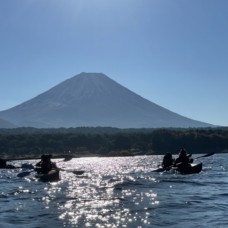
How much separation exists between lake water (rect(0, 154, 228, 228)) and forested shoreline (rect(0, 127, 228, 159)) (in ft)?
346

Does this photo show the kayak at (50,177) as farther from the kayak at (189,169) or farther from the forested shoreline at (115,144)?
the forested shoreline at (115,144)

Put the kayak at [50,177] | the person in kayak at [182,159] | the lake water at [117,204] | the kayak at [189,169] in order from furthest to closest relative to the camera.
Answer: the person in kayak at [182,159] < the kayak at [189,169] < the kayak at [50,177] < the lake water at [117,204]

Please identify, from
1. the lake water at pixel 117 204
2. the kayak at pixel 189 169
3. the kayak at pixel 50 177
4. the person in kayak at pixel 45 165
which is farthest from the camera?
the person in kayak at pixel 45 165

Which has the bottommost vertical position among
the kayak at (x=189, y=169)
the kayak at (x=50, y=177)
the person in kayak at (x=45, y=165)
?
the kayak at (x=50, y=177)

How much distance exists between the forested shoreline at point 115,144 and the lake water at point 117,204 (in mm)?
105571

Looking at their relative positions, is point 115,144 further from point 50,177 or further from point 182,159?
point 50,177

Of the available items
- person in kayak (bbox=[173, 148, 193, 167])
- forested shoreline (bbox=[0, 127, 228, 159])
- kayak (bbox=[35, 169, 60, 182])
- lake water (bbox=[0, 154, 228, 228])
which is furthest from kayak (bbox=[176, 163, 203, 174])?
forested shoreline (bbox=[0, 127, 228, 159])

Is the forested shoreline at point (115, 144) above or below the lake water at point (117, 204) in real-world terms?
above

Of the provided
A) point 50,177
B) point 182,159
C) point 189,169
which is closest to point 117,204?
point 50,177

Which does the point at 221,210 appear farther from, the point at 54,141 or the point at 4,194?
the point at 54,141

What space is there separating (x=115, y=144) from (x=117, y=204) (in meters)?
141

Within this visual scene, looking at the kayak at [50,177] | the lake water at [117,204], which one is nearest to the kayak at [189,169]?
A: the lake water at [117,204]

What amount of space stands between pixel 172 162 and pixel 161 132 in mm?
107149

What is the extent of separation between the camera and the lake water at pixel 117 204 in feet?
95.9
